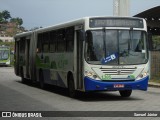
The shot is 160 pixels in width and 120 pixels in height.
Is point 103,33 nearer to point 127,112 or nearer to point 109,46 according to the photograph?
point 109,46

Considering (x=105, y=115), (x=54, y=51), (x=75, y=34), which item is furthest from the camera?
(x=54, y=51)

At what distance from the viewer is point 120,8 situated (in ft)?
107

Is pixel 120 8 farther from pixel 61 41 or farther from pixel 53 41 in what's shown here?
pixel 61 41

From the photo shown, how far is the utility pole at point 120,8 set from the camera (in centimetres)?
3271

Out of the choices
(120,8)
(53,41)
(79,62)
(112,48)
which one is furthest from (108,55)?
(120,8)

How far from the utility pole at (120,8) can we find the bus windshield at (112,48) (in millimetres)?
16324

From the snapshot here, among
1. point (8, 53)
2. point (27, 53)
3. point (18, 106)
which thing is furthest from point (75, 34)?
point (8, 53)

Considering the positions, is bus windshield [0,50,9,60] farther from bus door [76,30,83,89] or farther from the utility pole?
bus door [76,30,83,89]

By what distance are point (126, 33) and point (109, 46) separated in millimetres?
799

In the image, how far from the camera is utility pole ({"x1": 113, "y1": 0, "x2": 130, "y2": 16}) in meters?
32.7

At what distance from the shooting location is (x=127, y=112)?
12695 mm

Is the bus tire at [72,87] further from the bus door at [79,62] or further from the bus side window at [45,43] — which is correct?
the bus side window at [45,43]

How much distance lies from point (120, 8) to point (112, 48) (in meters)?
16.8

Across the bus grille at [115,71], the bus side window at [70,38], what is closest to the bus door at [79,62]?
the bus side window at [70,38]
